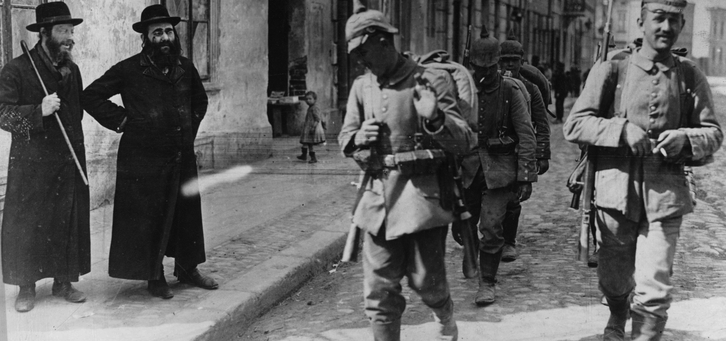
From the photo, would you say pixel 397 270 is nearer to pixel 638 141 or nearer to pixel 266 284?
pixel 638 141

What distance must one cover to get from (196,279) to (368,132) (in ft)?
7.88

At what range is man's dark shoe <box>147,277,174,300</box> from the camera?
5637mm

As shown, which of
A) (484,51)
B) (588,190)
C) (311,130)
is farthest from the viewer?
(311,130)

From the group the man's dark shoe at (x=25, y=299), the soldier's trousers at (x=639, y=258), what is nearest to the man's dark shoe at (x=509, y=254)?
the soldier's trousers at (x=639, y=258)

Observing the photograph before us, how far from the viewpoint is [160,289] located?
5656 mm

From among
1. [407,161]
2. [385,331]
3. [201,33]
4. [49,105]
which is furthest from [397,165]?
[201,33]

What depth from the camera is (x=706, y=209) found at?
31.7 feet

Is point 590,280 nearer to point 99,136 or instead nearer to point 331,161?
point 99,136

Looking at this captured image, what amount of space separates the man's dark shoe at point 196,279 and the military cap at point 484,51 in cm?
240

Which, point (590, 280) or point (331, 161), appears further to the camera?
point (331, 161)

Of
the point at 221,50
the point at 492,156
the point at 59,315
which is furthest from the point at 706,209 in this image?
the point at 59,315

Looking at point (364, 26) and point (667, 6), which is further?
point (667, 6)

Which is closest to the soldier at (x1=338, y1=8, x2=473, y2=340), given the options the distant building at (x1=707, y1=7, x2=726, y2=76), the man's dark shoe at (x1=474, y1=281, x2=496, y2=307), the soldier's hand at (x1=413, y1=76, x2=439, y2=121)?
the soldier's hand at (x1=413, y1=76, x2=439, y2=121)

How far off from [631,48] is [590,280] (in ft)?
8.16
